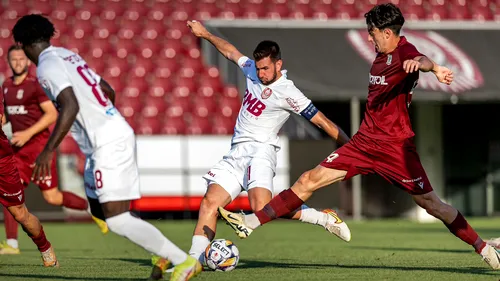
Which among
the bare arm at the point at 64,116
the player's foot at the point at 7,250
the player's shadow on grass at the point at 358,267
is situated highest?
the bare arm at the point at 64,116

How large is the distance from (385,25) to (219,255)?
87.7 inches

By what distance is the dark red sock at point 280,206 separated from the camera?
305 inches

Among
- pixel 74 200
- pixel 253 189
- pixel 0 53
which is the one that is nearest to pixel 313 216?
pixel 253 189

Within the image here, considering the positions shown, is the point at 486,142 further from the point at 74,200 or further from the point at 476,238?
the point at 476,238

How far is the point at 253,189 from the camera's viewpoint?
829cm

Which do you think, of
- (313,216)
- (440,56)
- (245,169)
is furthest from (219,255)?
(440,56)

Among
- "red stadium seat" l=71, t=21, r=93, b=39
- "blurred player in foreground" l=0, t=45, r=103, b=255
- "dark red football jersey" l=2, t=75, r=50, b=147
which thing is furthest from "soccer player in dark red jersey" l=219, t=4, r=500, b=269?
"red stadium seat" l=71, t=21, r=93, b=39

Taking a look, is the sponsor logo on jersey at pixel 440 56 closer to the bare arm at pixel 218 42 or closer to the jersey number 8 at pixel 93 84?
the bare arm at pixel 218 42

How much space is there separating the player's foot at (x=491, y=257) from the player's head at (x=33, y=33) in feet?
11.9

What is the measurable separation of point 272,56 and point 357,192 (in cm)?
1009

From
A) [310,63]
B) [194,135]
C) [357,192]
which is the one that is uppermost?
[310,63]

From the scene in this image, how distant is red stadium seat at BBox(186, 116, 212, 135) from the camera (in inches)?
746

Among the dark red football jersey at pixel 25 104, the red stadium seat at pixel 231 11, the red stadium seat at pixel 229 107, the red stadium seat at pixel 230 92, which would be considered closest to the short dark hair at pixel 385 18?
the dark red football jersey at pixel 25 104

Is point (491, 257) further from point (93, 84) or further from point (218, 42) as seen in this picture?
point (93, 84)
